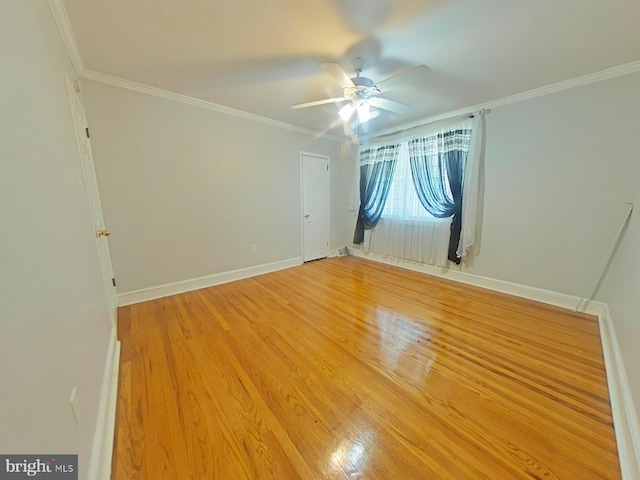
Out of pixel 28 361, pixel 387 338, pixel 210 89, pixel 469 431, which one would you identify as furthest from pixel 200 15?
pixel 469 431

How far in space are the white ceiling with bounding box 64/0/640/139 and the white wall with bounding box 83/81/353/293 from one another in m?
0.38

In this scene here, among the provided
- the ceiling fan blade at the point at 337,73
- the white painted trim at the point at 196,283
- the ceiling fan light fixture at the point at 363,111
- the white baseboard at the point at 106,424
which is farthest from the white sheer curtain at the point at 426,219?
the white baseboard at the point at 106,424

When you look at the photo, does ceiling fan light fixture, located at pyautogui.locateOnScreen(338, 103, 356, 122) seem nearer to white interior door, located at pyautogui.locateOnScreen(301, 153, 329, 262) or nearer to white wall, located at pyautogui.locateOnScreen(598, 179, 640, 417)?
white interior door, located at pyautogui.locateOnScreen(301, 153, 329, 262)

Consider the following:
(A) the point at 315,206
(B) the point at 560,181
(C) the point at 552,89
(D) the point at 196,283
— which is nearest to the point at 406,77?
(C) the point at 552,89

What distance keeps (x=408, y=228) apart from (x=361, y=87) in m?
2.39

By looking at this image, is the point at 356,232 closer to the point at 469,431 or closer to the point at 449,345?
the point at 449,345

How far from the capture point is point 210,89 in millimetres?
2512

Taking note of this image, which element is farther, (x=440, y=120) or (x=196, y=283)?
(x=440, y=120)

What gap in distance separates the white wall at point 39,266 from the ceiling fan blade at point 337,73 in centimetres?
153

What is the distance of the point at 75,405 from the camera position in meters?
0.85

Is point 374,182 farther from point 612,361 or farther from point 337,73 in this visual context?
point 612,361

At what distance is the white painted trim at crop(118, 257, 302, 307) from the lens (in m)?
2.61

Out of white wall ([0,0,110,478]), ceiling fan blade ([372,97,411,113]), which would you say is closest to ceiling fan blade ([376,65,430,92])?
ceiling fan blade ([372,97,411,113])

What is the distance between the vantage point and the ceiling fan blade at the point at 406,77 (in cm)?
178
